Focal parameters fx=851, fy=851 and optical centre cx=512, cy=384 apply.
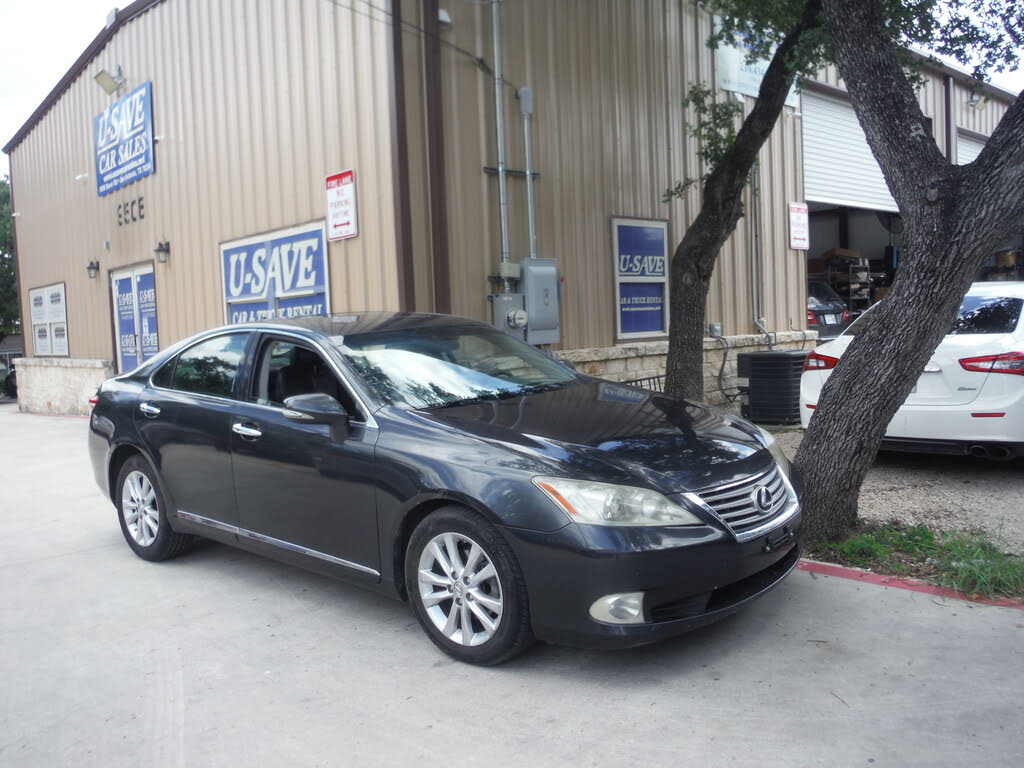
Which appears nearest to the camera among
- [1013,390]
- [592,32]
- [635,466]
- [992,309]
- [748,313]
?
[635,466]

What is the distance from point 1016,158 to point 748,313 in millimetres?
8506

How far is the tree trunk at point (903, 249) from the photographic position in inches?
176

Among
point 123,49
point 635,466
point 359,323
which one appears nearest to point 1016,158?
point 635,466

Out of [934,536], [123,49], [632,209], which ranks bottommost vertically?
[934,536]

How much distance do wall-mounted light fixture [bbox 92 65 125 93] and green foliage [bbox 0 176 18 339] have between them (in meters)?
19.3

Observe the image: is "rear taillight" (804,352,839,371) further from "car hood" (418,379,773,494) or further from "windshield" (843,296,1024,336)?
"car hood" (418,379,773,494)

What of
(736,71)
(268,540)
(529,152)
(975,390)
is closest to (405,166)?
(529,152)

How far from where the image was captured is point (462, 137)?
898 cm

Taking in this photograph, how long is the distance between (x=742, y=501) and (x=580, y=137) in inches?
288

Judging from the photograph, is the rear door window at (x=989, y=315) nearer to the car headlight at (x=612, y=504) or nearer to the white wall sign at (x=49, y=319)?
the car headlight at (x=612, y=504)

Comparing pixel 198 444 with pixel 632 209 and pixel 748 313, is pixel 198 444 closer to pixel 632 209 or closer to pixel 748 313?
pixel 632 209

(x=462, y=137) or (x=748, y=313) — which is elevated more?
(x=462, y=137)

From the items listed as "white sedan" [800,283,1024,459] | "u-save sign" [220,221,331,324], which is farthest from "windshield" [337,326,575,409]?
"u-save sign" [220,221,331,324]

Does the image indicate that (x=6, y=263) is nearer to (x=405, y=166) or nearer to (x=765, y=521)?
(x=405, y=166)
